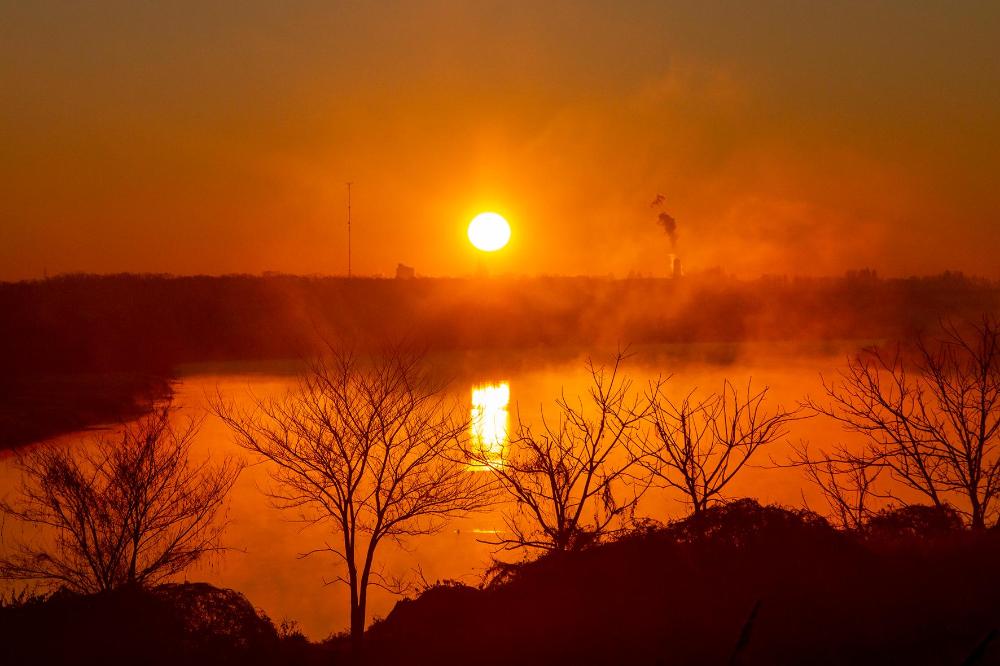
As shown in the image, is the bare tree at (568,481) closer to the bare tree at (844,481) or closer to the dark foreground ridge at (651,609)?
the dark foreground ridge at (651,609)

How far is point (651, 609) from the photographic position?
1024 centimetres

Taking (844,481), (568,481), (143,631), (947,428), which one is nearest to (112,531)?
(143,631)

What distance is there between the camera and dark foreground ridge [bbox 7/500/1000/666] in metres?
8.79

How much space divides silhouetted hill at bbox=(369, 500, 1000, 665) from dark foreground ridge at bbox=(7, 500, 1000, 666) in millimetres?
25

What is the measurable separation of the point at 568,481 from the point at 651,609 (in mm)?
4345

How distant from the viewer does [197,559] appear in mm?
17031

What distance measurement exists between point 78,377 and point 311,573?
38.4m

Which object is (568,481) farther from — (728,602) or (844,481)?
(844,481)

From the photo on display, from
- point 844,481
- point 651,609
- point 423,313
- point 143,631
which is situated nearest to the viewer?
point 651,609

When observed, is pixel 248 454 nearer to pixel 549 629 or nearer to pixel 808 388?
pixel 549 629

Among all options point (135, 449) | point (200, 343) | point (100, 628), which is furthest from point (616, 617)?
point (200, 343)

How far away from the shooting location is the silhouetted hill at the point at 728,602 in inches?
334

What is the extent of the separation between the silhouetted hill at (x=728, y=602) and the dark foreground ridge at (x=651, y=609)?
25 mm

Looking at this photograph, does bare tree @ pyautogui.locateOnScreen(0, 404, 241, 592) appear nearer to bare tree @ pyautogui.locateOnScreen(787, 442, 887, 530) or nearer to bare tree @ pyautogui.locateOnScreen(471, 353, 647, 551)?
bare tree @ pyautogui.locateOnScreen(471, 353, 647, 551)
